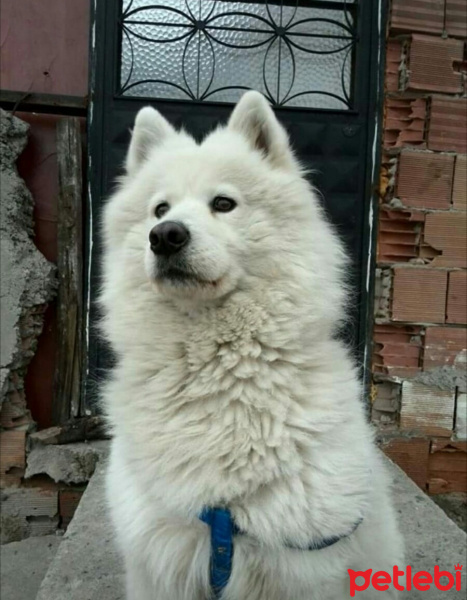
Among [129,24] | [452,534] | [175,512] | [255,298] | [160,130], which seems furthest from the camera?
[129,24]

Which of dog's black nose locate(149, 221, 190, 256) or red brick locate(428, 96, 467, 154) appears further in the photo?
red brick locate(428, 96, 467, 154)

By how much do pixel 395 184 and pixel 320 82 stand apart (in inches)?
33.6

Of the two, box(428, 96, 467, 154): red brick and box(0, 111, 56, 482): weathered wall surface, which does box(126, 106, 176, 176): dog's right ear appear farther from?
box(428, 96, 467, 154): red brick

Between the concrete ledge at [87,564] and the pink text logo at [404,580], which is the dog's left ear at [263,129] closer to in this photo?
the pink text logo at [404,580]

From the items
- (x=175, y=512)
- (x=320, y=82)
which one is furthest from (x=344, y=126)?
(x=175, y=512)

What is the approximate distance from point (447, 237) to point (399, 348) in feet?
2.59

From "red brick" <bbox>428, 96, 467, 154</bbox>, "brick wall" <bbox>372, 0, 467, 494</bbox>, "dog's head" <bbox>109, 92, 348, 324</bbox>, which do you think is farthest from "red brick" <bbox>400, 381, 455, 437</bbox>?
"dog's head" <bbox>109, 92, 348, 324</bbox>

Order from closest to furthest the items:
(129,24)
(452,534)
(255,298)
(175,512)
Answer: (175,512) → (255,298) → (452,534) → (129,24)

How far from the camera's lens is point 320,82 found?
3.42 metres

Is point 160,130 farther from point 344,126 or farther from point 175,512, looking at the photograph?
point 344,126

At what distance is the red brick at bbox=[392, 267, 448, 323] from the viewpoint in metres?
3.34

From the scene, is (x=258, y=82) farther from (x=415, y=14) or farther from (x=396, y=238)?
(x=396, y=238)

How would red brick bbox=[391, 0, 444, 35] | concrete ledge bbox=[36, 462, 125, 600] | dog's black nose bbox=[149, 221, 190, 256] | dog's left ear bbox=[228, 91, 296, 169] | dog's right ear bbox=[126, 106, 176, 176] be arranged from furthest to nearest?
1. red brick bbox=[391, 0, 444, 35]
2. concrete ledge bbox=[36, 462, 125, 600]
3. dog's right ear bbox=[126, 106, 176, 176]
4. dog's left ear bbox=[228, 91, 296, 169]
5. dog's black nose bbox=[149, 221, 190, 256]

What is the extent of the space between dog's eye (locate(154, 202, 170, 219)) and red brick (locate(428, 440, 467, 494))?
2.57 m
